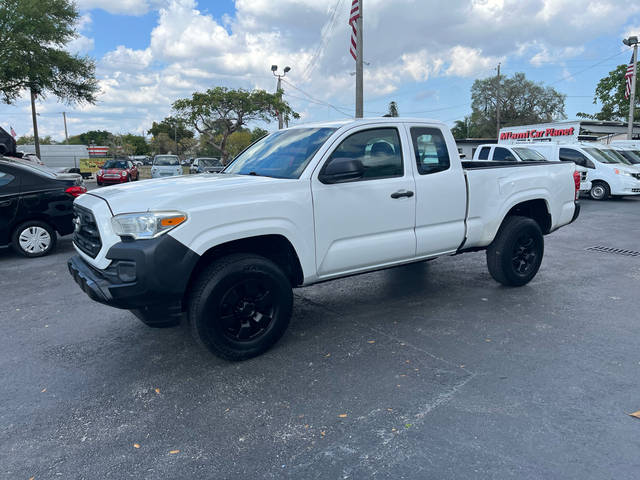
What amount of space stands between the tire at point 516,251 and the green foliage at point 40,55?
2069cm

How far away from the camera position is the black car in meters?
7.42

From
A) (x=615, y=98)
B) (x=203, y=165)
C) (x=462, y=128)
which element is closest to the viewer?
(x=203, y=165)

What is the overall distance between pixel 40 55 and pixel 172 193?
21.9m

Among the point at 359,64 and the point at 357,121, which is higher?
the point at 359,64

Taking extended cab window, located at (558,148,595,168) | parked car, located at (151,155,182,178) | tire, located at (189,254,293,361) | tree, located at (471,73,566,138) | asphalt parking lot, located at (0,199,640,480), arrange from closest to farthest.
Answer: asphalt parking lot, located at (0,199,640,480), tire, located at (189,254,293,361), extended cab window, located at (558,148,595,168), parked car, located at (151,155,182,178), tree, located at (471,73,566,138)

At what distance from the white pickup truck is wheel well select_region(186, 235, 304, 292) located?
0.01 metres

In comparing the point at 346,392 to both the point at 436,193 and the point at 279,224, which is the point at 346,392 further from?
the point at 436,193

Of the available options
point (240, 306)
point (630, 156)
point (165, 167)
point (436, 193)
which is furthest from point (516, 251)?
point (165, 167)

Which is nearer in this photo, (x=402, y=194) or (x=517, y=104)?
(x=402, y=194)

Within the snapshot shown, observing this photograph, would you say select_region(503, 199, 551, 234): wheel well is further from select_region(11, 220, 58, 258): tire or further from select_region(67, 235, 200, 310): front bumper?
select_region(11, 220, 58, 258): tire

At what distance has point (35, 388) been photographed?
348cm

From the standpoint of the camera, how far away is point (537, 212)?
235 inches

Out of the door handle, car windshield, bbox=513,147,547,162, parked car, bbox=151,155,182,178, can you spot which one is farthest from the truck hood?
parked car, bbox=151,155,182,178

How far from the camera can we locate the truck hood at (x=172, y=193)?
11.3 ft
